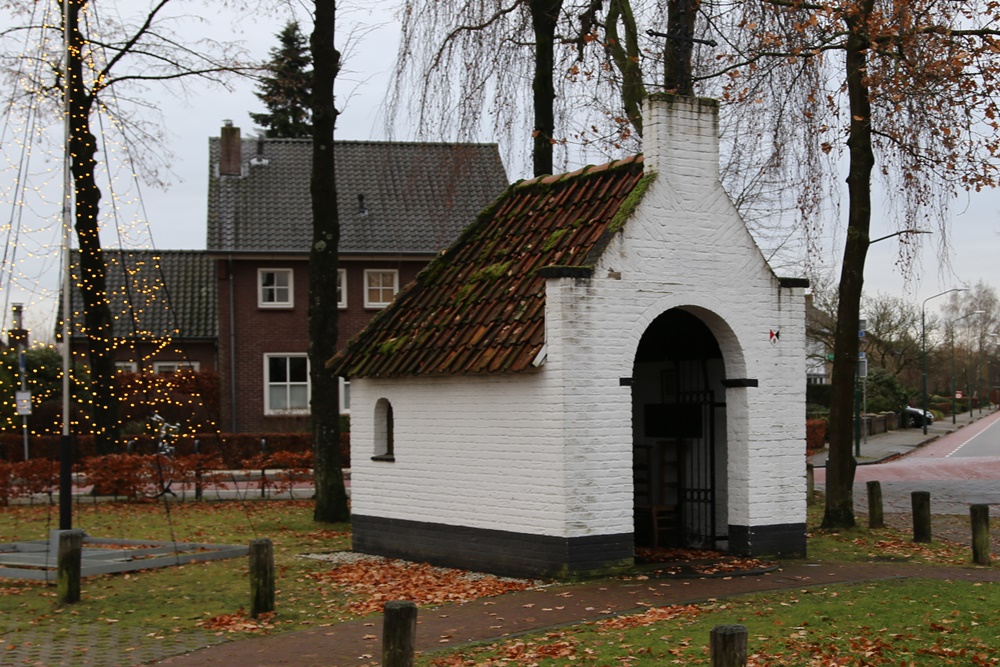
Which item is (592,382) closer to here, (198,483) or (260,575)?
(260,575)

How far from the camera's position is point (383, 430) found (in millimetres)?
17203

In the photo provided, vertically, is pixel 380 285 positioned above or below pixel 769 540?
above

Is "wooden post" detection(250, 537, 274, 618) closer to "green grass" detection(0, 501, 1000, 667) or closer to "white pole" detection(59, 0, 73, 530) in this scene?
"green grass" detection(0, 501, 1000, 667)

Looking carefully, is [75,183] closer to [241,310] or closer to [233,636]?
[241,310]

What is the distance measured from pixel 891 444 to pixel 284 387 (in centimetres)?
2380

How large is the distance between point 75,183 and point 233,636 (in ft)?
58.7

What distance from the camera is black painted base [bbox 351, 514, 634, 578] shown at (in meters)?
13.7

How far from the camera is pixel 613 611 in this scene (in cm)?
1176

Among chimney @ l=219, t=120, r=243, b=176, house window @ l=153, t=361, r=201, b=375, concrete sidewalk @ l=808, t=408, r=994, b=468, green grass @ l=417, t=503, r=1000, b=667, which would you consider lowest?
concrete sidewalk @ l=808, t=408, r=994, b=468

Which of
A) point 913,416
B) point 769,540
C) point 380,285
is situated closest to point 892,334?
point 913,416

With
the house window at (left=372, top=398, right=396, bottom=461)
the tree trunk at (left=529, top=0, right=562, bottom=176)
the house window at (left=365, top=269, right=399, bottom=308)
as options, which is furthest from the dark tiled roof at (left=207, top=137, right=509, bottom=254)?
the house window at (left=372, top=398, right=396, bottom=461)

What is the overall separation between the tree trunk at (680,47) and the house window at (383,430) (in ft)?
18.8

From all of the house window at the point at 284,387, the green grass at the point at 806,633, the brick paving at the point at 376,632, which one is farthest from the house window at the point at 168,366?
the green grass at the point at 806,633

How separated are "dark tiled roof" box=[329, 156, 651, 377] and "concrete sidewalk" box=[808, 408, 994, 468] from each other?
2123 centimetres
